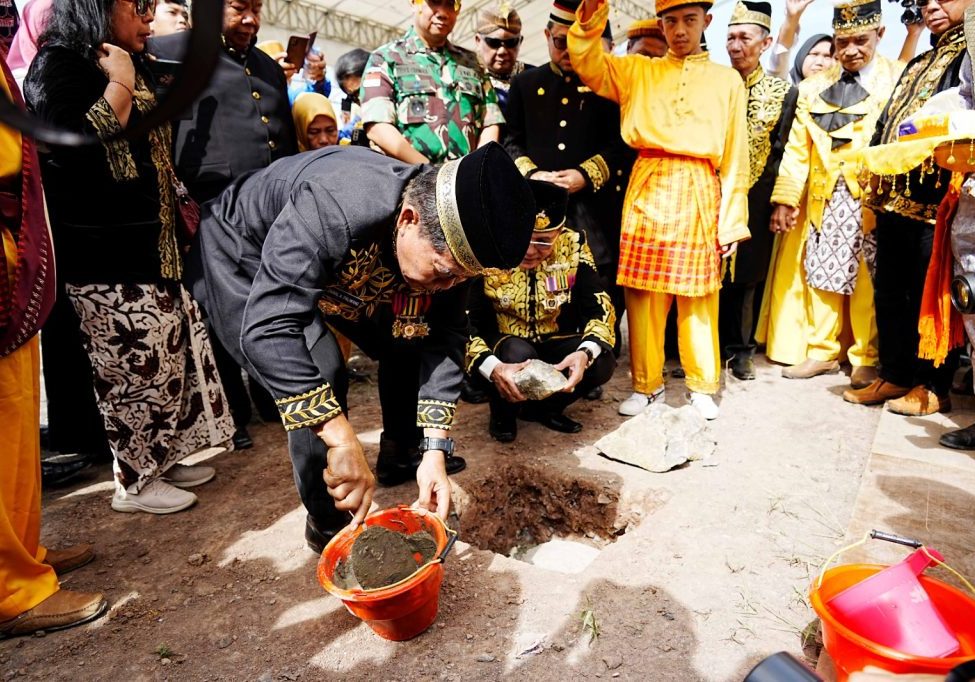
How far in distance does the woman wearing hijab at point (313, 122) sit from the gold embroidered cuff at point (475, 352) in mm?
1432

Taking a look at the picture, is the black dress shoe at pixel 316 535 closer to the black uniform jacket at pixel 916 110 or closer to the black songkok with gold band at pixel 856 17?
the black uniform jacket at pixel 916 110

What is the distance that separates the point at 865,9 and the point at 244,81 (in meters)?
3.56

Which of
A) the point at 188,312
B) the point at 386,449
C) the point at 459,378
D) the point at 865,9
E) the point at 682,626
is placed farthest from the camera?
the point at 865,9

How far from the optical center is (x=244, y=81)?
2654 millimetres

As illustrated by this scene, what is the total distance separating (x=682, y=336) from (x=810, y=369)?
47.9 inches

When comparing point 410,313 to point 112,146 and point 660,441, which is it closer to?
point 112,146

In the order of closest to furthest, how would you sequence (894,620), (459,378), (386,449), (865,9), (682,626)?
(894,620) < (682,626) < (459,378) < (386,449) < (865,9)

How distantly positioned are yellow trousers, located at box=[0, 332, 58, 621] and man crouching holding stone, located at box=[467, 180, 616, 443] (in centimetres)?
181

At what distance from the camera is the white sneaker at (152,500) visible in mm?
2562

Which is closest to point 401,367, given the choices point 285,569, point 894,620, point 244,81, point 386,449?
point 386,449

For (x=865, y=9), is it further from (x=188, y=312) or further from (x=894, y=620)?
(x=188, y=312)

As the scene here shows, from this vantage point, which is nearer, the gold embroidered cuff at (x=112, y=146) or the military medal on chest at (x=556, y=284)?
the gold embroidered cuff at (x=112, y=146)

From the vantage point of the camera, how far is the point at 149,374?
2.39 metres

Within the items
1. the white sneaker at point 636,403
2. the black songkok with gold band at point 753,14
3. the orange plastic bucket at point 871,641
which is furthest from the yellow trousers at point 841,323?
the orange plastic bucket at point 871,641
